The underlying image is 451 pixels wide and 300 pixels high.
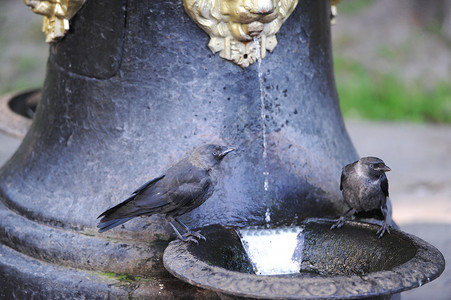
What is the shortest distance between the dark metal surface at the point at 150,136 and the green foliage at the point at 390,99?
15.8 ft

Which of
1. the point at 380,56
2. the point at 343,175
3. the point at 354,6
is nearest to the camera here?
the point at 343,175

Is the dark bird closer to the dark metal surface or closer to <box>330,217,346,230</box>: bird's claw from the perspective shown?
the dark metal surface

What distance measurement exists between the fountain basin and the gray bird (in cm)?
11

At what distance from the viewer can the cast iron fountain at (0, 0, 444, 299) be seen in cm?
271

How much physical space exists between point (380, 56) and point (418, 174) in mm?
3148

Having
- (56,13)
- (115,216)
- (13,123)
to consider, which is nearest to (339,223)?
(115,216)

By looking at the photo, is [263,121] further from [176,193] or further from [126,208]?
[126,208]

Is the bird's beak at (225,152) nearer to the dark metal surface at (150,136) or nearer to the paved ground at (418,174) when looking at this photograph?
the dark metal surface at (150,136)

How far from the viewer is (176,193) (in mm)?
2555

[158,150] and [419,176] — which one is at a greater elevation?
[158,150]

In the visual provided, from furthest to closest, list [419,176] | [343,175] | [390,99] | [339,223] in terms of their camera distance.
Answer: [390,99]
[419,176]
[343,175]
[339,223]

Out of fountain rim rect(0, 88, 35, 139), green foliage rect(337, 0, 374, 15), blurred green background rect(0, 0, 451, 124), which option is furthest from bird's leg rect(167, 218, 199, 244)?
green foliage rect(337, 0, 374, 15)

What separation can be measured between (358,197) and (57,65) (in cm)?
144

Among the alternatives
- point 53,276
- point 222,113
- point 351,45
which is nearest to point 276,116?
point 222,113
